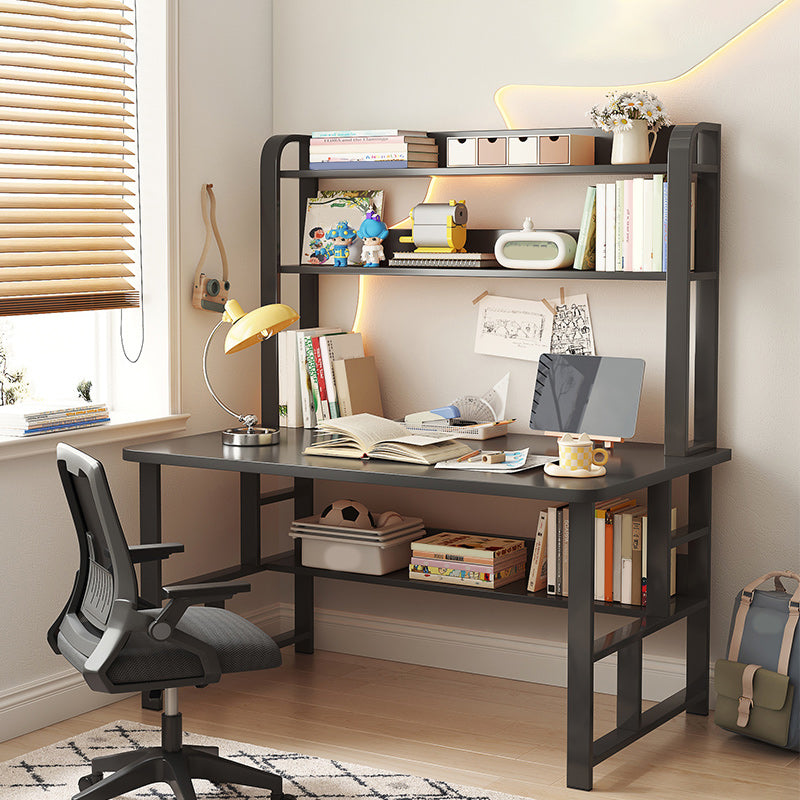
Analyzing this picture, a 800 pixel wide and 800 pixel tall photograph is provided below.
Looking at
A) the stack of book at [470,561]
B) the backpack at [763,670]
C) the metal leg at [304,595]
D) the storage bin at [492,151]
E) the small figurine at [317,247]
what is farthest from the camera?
the metal leg at [304,595]

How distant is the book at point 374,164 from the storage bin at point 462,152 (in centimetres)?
10

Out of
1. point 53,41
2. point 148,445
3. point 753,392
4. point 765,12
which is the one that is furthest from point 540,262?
point 53,41

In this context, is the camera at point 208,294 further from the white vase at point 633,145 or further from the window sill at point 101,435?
the white vase at point 633,145

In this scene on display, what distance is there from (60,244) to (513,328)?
134 centimetres

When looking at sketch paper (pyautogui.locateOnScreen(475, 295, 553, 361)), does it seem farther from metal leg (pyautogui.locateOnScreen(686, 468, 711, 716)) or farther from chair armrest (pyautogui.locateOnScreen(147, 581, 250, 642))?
chair armrest (pyautogui.locateOnScreen(147, 581, 250, 642))

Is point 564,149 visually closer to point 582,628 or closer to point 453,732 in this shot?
point 582,628

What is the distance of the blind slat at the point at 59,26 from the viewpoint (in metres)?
3.17

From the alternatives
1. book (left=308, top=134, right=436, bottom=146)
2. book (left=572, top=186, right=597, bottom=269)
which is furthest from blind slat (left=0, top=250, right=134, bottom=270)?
book (left=572, top=186, right=597, bottom=269)

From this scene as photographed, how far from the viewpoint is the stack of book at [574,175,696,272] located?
315 centimetres

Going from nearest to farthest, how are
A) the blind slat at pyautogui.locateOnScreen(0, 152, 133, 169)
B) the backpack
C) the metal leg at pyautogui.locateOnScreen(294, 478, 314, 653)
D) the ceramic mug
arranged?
the ceramic mug
the backpack
the blind slat at pyautogui.locateOnScreen(0, 152, 133, 169)
the metal leg at pyautogui.locateOnScreen(294, 478, 314, 653)

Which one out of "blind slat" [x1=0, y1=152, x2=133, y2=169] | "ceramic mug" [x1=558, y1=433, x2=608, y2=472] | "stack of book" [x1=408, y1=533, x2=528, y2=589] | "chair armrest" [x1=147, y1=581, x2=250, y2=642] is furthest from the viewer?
"stack of book" [x1=408, y1=533, x2=528, y2=589]

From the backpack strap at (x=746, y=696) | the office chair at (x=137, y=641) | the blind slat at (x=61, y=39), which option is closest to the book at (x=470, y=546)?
the backpack strap at (x=746, y=696)

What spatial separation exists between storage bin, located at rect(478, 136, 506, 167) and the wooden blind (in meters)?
1.01

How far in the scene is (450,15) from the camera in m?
3.72
